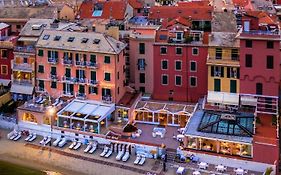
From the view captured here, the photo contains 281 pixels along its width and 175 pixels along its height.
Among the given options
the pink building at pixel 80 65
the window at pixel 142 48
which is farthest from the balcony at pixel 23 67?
the window at pixel 142 48

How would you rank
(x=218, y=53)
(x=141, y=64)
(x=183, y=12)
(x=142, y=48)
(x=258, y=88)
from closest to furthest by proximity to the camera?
(x=258, y=88) < (x=218, y=53) < (x=142, y=48) < (x=141, y=64) < (x=183, y=12)

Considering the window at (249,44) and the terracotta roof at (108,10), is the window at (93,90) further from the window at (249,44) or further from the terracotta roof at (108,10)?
the terracotta roof at (108,10)

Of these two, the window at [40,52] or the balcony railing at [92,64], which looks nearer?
the balcony railing at [92,64]

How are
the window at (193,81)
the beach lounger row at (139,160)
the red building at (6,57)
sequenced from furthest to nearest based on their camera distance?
the red building at (6,57)
the window at (193,81)
the beach lounger row at (139,160)

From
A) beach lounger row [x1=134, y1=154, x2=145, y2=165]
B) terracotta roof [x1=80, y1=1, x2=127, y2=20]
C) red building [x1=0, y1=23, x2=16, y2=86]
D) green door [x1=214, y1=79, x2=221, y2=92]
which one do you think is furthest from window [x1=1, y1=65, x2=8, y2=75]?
green door [x1=214, y1=79, x2=221, y2=92]

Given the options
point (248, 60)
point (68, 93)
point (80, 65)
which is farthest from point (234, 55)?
point (68, 93)

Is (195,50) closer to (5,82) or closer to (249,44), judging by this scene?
(249,44)
